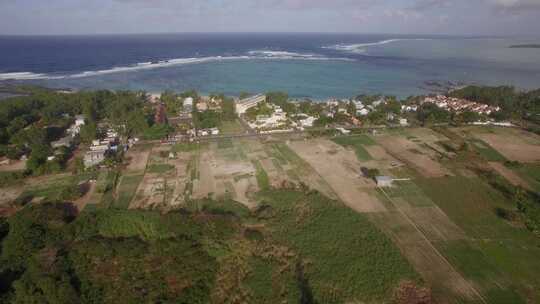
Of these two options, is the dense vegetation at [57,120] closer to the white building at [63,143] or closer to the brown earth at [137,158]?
the white building at [63,143]

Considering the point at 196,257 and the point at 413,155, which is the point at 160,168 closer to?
the point at 196,257

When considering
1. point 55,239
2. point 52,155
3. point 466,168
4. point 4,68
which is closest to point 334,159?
point 466,168

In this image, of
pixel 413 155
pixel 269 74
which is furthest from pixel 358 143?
pixel 269 74

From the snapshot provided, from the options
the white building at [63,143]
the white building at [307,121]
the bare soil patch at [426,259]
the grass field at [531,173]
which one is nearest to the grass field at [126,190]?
the white building at [63,143]

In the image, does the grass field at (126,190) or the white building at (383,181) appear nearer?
the grass field at (126,190)

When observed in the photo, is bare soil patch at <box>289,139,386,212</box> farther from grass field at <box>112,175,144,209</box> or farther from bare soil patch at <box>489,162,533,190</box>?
grass field at <box>112,175,144,209</box>

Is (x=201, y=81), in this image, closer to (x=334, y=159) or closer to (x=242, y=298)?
(x=334, y=159)
